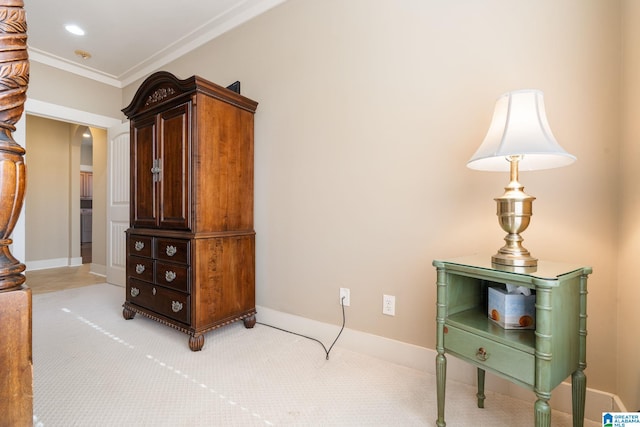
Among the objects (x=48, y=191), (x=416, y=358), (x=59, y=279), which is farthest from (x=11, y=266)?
(x=48, y=191)

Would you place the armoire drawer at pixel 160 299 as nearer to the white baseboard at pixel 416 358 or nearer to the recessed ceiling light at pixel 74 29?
the white baseboard at pixel 416 358

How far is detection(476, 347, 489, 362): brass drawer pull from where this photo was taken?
115 centimetres

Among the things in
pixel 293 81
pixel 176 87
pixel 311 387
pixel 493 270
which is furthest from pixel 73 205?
pixel 493 270

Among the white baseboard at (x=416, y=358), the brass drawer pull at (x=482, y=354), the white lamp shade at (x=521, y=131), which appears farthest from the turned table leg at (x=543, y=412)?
the white lamp shade at (x=521, y=131)

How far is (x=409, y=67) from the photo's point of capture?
72.2 inches

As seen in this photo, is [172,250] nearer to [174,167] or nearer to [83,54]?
[174,167]

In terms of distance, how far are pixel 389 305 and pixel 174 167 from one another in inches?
68.0

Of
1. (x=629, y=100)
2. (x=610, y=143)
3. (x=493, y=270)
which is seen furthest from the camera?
(x=610, y=143)

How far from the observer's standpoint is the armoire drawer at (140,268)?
238 centimetres

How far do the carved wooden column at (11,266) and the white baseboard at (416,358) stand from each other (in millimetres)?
1699

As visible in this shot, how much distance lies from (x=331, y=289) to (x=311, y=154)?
0.95 metres

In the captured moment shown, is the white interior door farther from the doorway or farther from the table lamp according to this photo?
the table lamp

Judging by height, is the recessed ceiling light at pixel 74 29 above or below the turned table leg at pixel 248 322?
above

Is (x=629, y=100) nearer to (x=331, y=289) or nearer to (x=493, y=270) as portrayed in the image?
(x=493, y=270)
